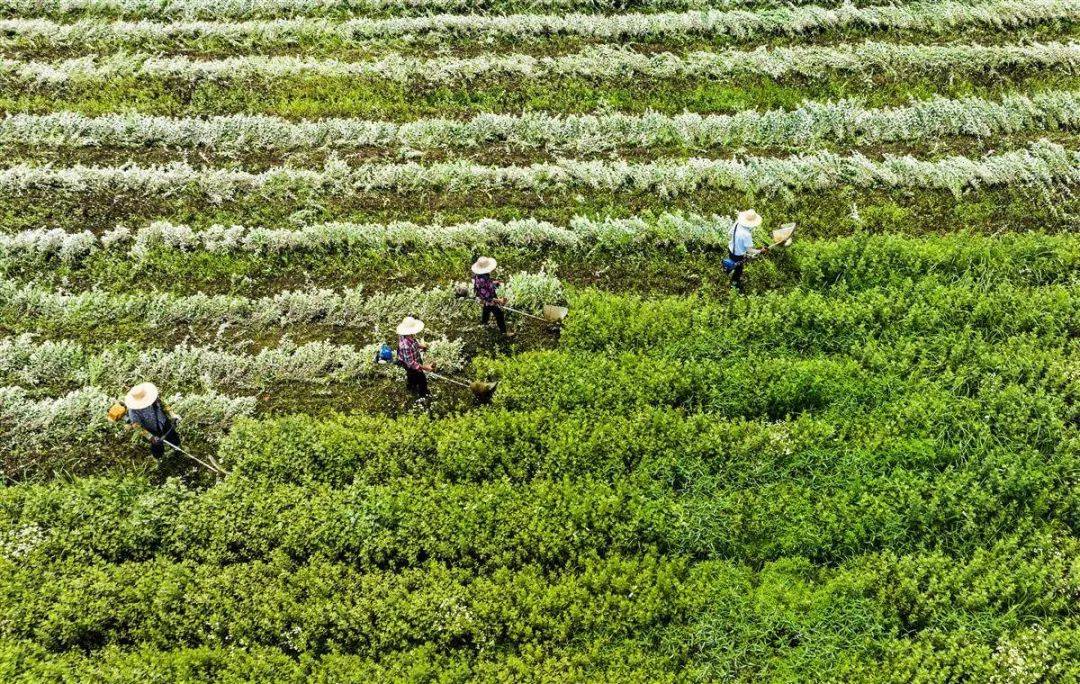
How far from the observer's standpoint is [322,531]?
30.6 feet

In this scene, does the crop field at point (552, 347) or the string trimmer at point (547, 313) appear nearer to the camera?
the crop field at point (552, 347)

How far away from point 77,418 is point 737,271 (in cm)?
992

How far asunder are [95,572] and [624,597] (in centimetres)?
623

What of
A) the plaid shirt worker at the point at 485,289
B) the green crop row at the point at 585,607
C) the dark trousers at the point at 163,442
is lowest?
the green crop row at the point at 585,607

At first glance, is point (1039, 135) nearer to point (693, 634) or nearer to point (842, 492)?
point (842, 492)

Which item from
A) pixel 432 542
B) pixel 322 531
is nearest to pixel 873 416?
pixel 432 542

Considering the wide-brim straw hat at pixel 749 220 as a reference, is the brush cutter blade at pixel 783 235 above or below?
below

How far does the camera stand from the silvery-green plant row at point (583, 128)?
15.0 m

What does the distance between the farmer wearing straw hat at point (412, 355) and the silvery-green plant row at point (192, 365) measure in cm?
47

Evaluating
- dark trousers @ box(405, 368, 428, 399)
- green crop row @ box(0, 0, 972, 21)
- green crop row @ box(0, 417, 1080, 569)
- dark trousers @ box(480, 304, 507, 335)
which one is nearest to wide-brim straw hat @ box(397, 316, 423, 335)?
dark trousers @ box(405, 368, 428, 399)

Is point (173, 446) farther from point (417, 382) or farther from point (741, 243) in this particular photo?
point (741, 243)

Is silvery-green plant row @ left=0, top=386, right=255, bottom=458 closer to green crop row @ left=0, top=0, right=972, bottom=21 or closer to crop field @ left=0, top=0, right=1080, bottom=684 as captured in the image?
crop field @ left=0, top=0, right=1080, bottom=684

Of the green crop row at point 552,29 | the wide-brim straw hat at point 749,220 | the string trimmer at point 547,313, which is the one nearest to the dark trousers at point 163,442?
the string trimmer at point 547,313

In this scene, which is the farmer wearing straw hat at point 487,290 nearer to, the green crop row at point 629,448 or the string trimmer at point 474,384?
the string trimmer at point 474,384
